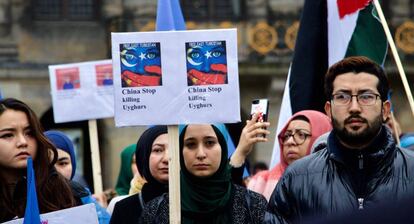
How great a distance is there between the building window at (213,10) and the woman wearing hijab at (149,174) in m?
14.2

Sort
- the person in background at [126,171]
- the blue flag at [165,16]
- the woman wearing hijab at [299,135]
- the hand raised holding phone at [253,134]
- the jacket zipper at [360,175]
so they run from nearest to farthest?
1. the jacket zipper at [360,175]
2. the hand raised holding phone at [253,134]
3. the woman wearing hijab at [299,135]
4. the blue flag at [165,16]
5. the person in background at [126,171]

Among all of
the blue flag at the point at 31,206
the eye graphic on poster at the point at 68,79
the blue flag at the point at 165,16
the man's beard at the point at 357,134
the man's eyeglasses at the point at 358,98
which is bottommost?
the blue flag at the point at 31,206

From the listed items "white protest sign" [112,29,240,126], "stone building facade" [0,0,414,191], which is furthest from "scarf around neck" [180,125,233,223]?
"stone building facade" [0,0,414,191]

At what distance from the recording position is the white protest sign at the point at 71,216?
4.94 meters

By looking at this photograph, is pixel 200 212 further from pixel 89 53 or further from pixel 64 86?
pixel 89 53

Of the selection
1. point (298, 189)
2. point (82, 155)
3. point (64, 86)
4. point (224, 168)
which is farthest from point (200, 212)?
point (82, 155)

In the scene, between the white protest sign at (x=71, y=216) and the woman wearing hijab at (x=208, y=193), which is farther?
the woman wearing hijab at (x=208, y=193)

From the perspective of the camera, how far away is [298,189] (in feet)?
15.5

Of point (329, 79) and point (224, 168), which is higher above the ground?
point (329, 79)

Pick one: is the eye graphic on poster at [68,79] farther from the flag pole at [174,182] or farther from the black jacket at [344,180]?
the black jacket at [344,180]

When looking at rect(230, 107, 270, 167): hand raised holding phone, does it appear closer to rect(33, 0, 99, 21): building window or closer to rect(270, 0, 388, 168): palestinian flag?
rect(270, 0, 388, 168): palestinian flag

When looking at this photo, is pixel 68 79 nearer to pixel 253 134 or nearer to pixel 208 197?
pixel 253 134

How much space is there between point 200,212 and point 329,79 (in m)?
0.89

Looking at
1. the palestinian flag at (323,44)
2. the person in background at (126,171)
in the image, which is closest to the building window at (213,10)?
the person in background at (126,171)
